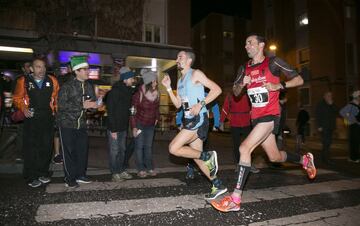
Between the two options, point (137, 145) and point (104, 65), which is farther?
point (104, 65)

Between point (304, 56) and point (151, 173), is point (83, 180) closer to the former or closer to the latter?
point (151, 173)

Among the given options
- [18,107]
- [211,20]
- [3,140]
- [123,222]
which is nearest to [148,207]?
[123,222]

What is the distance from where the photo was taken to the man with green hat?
5.45 meters

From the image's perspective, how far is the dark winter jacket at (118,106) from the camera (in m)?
6.23

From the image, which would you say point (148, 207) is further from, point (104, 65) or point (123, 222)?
point (104, 65)

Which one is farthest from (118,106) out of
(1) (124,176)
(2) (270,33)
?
(2) (270,33)

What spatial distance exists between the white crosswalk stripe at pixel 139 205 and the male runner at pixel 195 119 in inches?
16.7

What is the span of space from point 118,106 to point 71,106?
3.38ft

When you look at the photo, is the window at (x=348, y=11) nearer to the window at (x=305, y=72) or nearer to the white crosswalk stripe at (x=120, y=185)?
the window at (x=305, y=72)

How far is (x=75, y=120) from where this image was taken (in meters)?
5.55

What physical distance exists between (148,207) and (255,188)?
228 cm

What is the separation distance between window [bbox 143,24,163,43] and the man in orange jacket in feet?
56.7

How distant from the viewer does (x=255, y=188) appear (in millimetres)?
5719

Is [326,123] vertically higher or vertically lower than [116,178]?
higher
